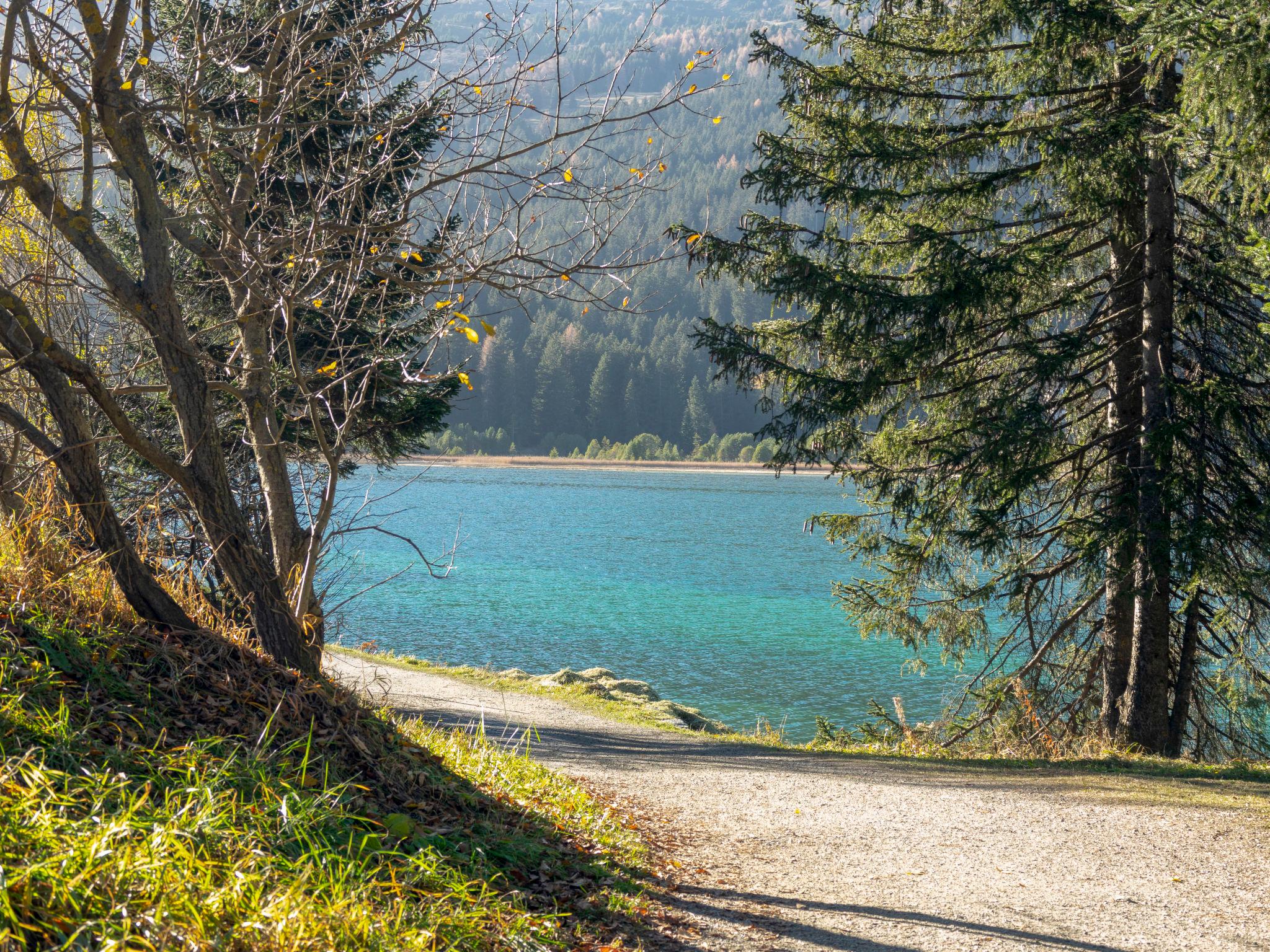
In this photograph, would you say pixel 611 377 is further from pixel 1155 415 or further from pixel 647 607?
pixel 1155 415

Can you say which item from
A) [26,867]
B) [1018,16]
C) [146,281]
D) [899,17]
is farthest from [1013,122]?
[26,867]

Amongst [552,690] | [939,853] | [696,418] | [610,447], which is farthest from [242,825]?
[696,418]

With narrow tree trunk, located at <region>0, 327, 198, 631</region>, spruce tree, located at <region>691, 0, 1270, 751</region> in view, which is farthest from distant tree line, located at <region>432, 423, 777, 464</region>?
narrow tree trunk, located at <region>0, 327, 198, 631</region>

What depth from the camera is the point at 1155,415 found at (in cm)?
847

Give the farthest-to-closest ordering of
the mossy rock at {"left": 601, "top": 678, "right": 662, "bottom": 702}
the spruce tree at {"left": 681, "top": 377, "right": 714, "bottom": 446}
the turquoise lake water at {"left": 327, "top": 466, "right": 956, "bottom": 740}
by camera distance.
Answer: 1. the spruce tree at {"left": 681, "top": 377, "right": 714, "bottom": 446}
2. the turquoise lake water at {"left": 327, "top": 466, "right": 956, "bottom": 740}
3. the mossy rock at {"left": 601, "top": 678, "right": 662, "bottom": 702}

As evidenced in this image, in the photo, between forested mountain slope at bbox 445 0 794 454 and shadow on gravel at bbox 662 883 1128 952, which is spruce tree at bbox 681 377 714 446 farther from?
shadow on gravel at bbox 662 883 1128 952

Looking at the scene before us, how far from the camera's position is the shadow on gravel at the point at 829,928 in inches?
153

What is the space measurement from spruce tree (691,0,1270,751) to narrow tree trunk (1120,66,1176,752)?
0.02 m

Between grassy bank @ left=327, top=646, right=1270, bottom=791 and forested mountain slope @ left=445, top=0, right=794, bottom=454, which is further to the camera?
forested mountain slope @ left=445, top=0, right=794, bottom=454

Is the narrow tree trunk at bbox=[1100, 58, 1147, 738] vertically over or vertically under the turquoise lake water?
over

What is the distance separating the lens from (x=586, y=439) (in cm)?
9756

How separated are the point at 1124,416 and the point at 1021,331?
4.59ft

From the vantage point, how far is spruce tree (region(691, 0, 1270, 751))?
26.8 feet

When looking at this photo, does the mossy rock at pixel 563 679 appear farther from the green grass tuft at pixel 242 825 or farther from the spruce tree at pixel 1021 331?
the green grass tuft at pixel 242 825
